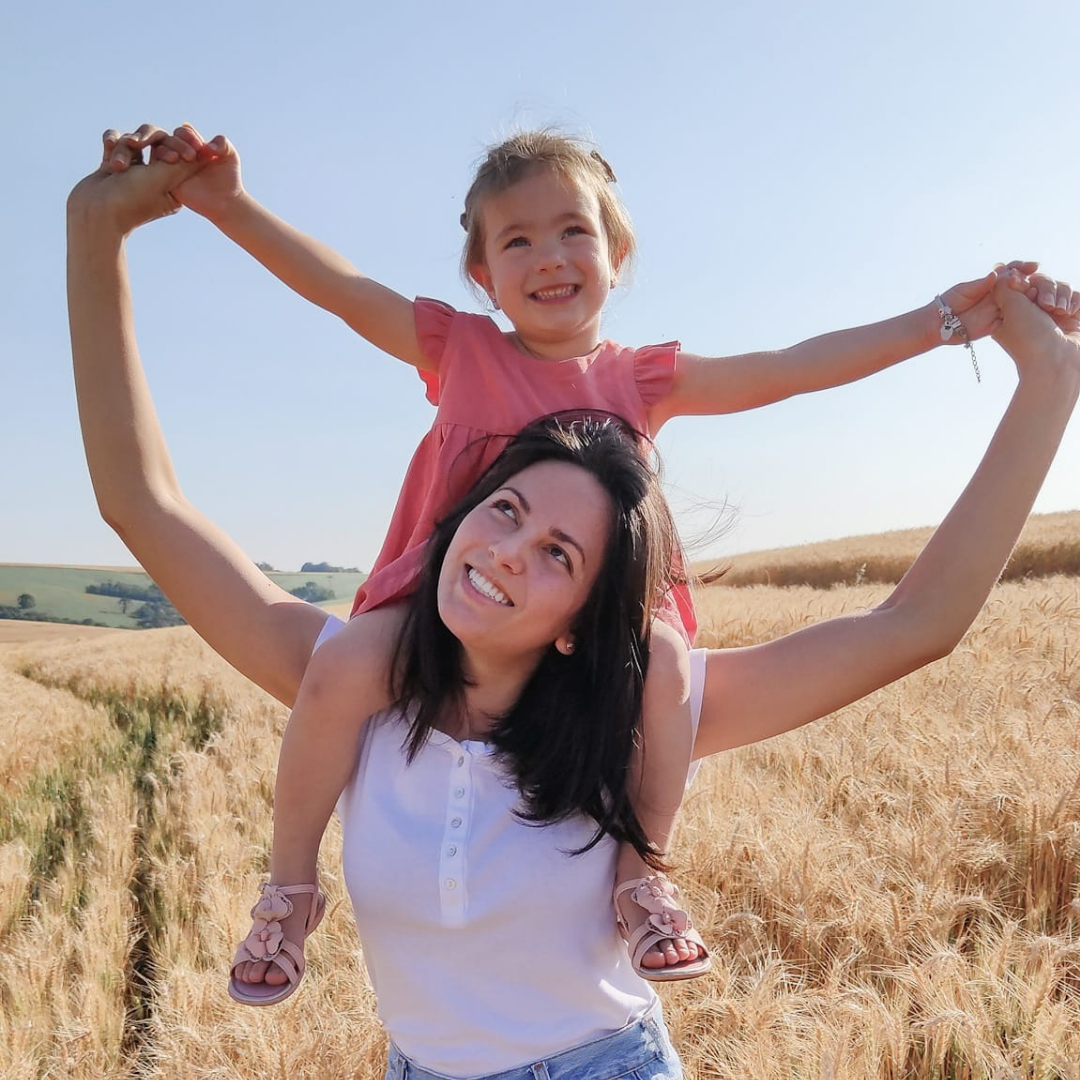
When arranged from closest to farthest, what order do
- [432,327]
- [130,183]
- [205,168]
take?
1. [130,183]
2. [205,168]
3. [432,327]

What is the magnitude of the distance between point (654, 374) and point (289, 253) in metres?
0.82

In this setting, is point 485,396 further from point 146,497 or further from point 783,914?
point 783,914

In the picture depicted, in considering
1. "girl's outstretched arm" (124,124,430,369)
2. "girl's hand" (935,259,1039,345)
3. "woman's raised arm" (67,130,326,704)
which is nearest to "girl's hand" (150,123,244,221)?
"girl's outstretched arm" (124,124,430,369)

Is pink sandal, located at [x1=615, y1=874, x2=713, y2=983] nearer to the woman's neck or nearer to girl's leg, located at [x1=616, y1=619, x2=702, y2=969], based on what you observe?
girl's leg, located at [x1=616, y1=619, x2=702, y2=969]

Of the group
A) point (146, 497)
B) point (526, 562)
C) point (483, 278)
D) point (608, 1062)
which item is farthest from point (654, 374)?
point (608, 1062)

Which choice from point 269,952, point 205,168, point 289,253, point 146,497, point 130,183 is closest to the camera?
point 269,952

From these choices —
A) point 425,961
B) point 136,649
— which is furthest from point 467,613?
point 136,649

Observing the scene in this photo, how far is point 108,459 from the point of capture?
1.69 m

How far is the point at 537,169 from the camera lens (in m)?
2.38

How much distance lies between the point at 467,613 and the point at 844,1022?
152 cm

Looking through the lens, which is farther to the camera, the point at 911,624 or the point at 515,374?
the point at 515,374

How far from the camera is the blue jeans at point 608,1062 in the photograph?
4.76ft

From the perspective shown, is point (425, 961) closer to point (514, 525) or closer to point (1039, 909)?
point (514, 525)

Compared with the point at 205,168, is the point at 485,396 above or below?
below
